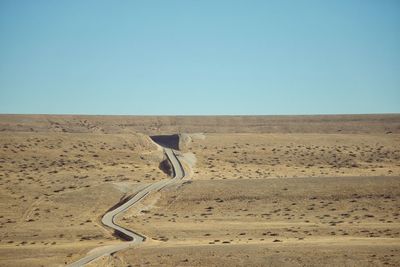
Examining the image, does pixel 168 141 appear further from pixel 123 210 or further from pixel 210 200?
pixel 123 210

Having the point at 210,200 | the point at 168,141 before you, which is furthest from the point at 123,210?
the point at 168,141

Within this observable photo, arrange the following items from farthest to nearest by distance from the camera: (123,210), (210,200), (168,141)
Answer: (168,141), (210,200), (123,210)

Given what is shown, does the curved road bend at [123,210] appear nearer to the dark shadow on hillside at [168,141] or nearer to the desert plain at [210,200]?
the desert plain at [210,200]

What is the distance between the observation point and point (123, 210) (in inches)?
2023

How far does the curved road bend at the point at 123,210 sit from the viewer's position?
109 feet

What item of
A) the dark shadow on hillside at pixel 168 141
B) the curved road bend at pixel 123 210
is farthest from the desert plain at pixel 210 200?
the dark shadow on hillside at pixel 168 141

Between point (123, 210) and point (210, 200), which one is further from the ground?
point (210, 200)

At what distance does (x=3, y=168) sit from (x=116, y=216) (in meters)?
26.5

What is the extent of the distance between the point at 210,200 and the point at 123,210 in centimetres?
916

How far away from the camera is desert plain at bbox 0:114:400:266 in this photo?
110 ft

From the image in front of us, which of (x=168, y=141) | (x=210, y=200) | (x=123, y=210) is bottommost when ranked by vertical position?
(x=123, y=210)

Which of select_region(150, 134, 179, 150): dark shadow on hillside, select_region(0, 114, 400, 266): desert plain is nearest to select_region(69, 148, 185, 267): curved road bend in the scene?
select_region(0, 114, 400, 266): desert plain

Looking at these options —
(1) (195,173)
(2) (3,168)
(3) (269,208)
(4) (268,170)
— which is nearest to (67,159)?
(2) (3,168)

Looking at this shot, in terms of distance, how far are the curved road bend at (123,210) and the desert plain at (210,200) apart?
757 mm
